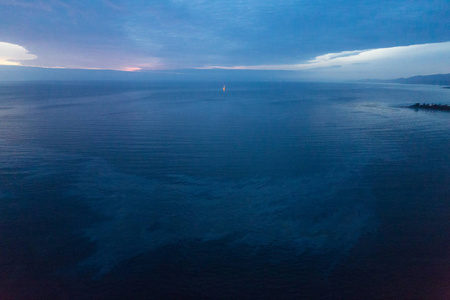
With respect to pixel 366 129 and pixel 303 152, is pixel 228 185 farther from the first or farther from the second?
pixel 366 129

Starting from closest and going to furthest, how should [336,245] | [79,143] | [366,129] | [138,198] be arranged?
[336,245], [138,198], [79,143], [366,129]

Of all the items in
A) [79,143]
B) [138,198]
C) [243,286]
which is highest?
[79,143]

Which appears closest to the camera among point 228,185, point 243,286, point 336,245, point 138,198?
point 243,286

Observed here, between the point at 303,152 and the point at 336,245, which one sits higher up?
the point at 303,152

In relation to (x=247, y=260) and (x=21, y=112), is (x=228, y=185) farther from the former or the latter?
(x=21, y=112)

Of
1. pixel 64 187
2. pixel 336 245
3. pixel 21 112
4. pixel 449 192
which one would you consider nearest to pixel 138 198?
pixel 64 187

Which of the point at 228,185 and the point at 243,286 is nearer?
the point at 243,286

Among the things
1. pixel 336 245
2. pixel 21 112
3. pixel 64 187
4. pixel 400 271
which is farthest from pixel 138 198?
pixel 21 112
